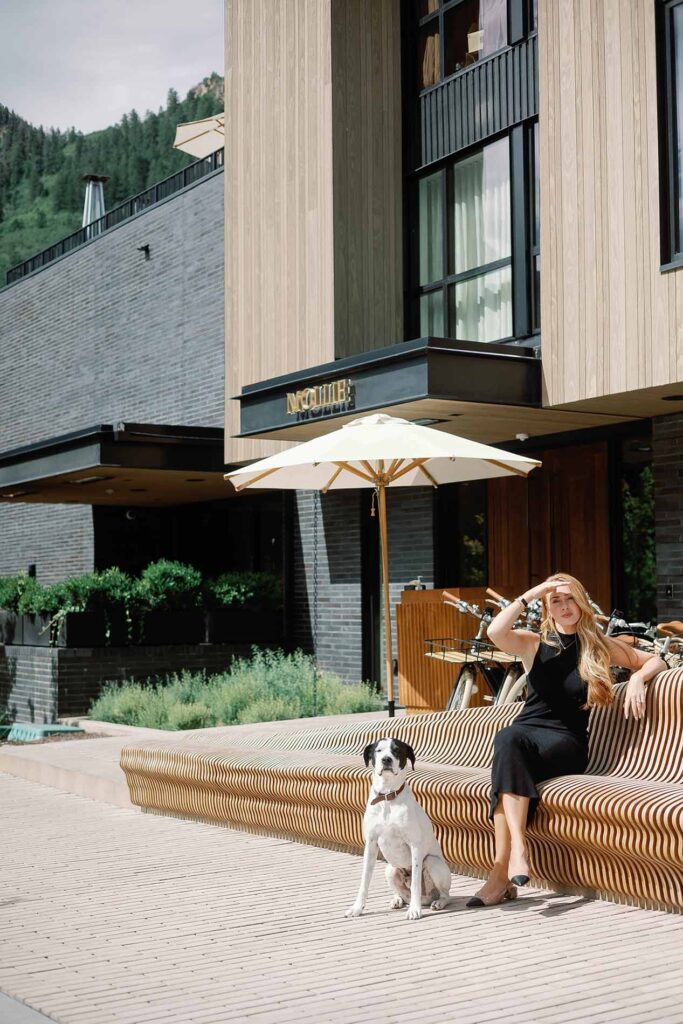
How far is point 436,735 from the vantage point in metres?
7.88

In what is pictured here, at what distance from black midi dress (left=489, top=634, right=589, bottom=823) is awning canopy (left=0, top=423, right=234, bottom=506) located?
10.9m

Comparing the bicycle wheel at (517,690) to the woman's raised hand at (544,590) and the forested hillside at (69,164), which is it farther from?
the forested hillside at (69,164)

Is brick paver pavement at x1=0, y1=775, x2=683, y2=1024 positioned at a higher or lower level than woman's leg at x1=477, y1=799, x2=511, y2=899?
lower

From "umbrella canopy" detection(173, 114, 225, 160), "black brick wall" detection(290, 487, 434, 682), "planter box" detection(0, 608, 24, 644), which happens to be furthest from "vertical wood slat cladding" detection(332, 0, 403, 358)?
"umbrella canopy" detection(173, 114, 225, 160)

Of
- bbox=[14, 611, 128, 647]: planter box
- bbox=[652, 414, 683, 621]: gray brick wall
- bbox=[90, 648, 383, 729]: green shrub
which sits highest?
bbox=[652, 414, 683, 621]: gray brick wall

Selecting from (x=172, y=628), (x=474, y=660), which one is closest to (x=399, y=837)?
(x=474, y=660)

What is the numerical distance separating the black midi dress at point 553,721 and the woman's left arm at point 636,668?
8.1 inches

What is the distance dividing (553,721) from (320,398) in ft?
23.7

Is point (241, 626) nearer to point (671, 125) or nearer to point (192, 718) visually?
point (192, 718)

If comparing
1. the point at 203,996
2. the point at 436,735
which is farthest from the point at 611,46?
the point at 203,996

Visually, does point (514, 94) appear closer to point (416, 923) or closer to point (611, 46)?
point (611, 46)

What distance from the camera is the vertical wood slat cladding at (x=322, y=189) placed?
15094 mm

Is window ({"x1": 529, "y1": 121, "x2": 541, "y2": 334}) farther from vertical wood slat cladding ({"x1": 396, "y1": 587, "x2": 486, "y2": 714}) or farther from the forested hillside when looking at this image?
the forested hillside

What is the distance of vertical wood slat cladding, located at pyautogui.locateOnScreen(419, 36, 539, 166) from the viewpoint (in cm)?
1356
